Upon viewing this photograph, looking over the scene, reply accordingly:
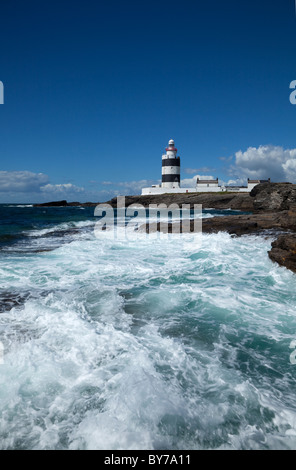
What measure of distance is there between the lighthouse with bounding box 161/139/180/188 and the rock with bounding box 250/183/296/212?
25518 mm

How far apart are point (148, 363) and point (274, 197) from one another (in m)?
37.3

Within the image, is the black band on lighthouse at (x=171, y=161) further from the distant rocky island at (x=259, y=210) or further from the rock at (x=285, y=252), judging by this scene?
the rock at (x=285, y=252)

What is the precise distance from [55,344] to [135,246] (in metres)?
8.43

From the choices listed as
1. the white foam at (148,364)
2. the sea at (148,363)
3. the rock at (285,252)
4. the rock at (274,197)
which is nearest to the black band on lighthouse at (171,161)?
the rock at (274,197)

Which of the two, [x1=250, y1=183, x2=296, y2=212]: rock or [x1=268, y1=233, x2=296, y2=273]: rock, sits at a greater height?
[x1=250, y1=183, x2=296, y2=212]: rock

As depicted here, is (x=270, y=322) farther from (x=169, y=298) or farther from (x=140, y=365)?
(x=140, y=365)

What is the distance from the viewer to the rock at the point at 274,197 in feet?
115

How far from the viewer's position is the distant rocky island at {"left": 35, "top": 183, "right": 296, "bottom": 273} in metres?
7.93

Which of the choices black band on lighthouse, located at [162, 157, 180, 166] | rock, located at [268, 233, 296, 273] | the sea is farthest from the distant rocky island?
black band on lighthouse, located at [162, 157, 180, 166]

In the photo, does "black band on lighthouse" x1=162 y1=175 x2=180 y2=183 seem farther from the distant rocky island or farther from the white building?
the distant rocky island

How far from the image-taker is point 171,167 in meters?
61.0

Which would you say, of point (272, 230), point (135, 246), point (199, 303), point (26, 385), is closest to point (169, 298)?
point (199, 303)

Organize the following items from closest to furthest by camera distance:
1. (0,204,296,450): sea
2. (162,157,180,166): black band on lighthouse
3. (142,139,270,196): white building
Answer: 1. (0,204,296,450): sea
2. (142,139,270,196): white building
3. (162,157,180,166): black band on lighthouse
